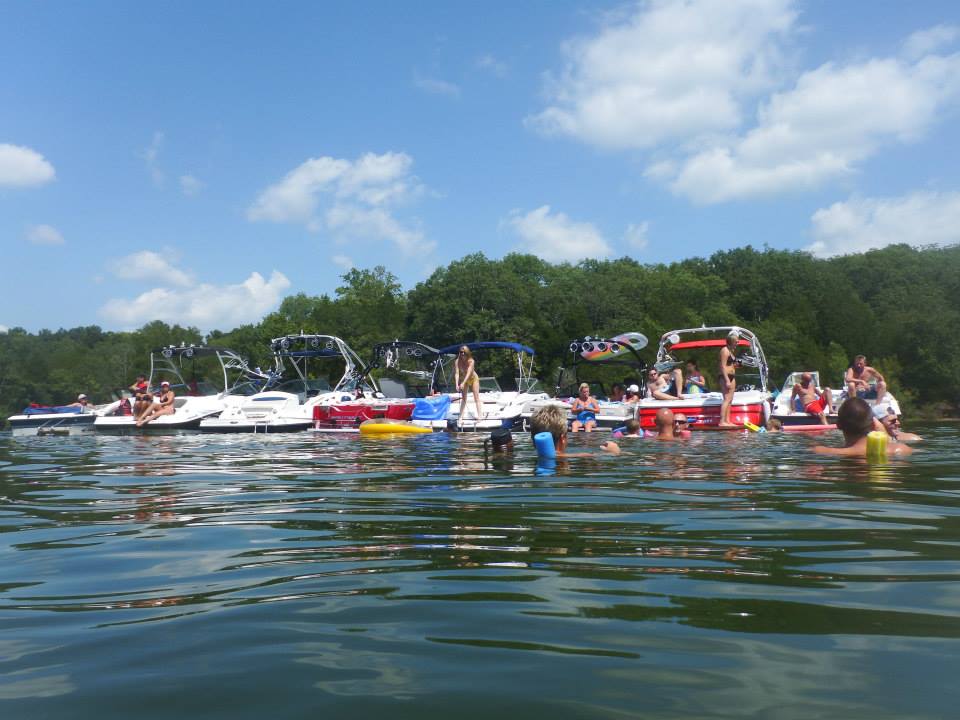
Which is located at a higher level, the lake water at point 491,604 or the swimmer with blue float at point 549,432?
the swimmer with blue float at point 549,432

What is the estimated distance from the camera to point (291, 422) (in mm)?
18938

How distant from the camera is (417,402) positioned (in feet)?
59.2

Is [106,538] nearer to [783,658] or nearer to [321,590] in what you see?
[321,590]

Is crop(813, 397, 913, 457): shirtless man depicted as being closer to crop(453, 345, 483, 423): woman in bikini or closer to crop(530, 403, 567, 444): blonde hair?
crop(530, 403, 567, 444): blonde hair

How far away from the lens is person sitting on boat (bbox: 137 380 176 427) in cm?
2020

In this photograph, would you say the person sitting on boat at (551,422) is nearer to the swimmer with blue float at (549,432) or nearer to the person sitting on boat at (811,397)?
the swimmer with blue float at (549,432)

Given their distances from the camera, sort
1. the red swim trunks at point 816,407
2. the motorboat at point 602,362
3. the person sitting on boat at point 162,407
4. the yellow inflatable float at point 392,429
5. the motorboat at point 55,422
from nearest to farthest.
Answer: the yellow inflatable float at point 392,429 < the red swim trunks at point 816,407 < the motorboat at point 602,362 < the person sitting on boat at point 162,407 < the motorboat at point 55,422

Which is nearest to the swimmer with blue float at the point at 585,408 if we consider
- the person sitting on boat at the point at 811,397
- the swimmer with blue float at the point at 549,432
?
the person sitting on boat at the point at 811,397

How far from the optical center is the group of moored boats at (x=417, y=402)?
54.1ft

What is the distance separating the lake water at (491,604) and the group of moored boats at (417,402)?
35.3 ft

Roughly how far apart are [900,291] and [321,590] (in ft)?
228

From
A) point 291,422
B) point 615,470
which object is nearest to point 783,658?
point 615,470

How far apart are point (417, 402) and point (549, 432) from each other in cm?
1088

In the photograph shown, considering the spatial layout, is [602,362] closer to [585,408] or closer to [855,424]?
[585,408]
